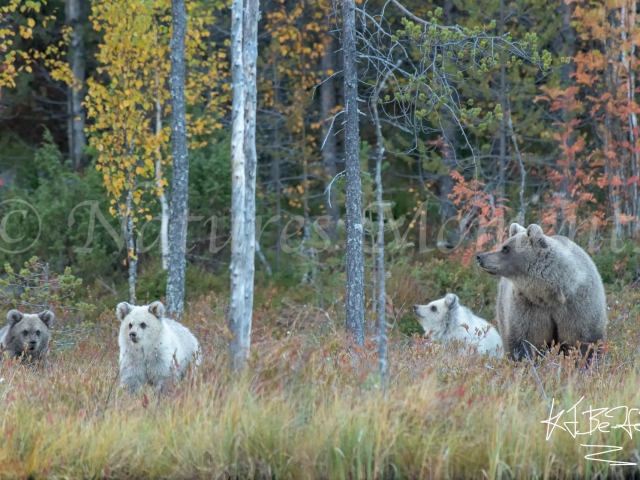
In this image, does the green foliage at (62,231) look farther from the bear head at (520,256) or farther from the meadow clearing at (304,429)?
the bear head at (520,256)

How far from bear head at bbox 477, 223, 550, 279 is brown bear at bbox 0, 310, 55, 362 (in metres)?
5.76

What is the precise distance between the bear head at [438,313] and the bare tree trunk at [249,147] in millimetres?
4065

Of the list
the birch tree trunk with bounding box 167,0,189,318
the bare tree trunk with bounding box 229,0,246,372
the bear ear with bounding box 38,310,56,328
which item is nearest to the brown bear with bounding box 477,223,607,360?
the bare tree trunk with bounding box 229,0,246,372

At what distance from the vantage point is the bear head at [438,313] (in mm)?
10195

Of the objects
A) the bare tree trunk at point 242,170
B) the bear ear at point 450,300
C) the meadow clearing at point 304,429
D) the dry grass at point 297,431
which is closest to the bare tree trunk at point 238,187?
the bare tree trunk at point 242,170

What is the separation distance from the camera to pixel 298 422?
5289 mm

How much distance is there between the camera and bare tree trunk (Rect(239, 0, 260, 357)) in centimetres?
679

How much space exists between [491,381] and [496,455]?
1590 mm

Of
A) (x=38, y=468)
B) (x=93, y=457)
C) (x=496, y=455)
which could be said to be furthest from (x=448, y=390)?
(x=38, y=468)

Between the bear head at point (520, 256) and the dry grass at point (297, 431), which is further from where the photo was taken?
the bear head at point (520, 256)

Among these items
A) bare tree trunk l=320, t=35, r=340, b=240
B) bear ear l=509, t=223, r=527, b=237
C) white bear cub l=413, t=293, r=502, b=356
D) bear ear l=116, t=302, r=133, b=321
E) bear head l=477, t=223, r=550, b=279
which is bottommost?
white bear cub l=413, t=293, r=502, b=356

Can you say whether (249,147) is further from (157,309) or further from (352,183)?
(352,183)

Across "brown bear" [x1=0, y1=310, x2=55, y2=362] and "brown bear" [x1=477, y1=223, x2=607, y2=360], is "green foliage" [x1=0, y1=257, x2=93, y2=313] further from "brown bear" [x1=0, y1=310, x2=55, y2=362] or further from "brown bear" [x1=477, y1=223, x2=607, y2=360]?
"brown bear" [x1=477, y1=223, x2=607, y2=360]

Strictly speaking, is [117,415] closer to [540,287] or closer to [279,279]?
[540,287]
